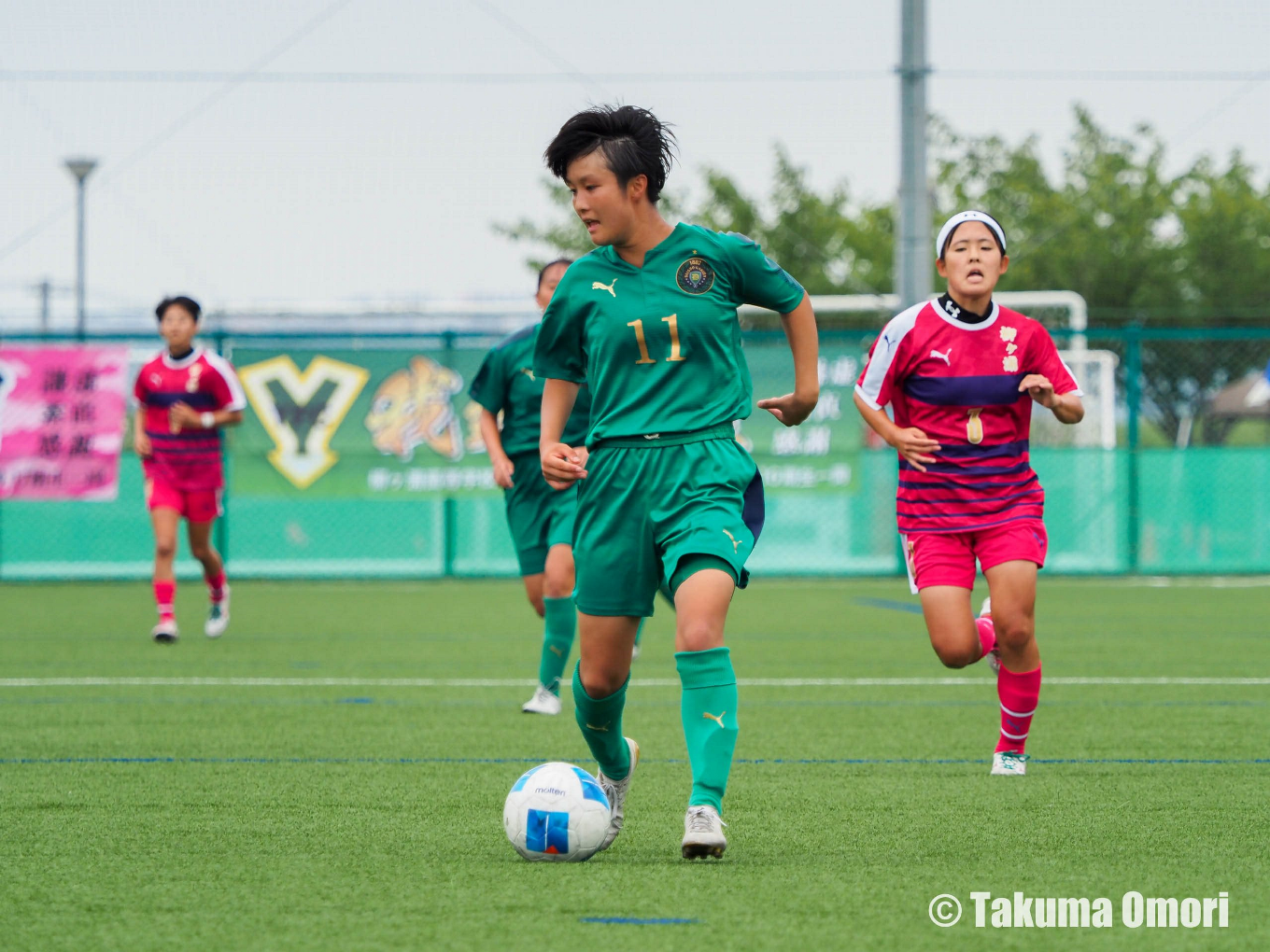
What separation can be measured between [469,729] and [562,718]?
1.63 feet

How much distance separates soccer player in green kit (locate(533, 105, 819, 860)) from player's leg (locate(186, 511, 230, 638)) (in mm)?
7012

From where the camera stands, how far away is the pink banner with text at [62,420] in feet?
51.8

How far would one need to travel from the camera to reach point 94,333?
53.1ft

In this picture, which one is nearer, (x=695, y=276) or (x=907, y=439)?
(x=695, y=276)

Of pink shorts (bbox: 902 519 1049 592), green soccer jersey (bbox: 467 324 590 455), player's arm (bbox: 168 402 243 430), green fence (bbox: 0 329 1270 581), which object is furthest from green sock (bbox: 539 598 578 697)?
green fence (bbox: 0 329 1270 581)

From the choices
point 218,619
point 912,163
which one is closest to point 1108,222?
point 912,163

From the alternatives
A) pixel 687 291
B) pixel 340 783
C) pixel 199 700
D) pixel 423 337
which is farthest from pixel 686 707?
pixel 423 337

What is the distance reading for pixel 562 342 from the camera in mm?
4465

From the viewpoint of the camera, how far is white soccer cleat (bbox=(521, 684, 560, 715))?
24.0ft

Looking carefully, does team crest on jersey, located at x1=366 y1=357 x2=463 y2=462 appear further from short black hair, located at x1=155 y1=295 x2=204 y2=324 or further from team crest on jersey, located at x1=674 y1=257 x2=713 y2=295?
team crest on jersey, located at x1=674 y1=257 x2=713 y2=295

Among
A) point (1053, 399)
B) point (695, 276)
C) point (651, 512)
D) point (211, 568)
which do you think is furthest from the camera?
point (211, 568)

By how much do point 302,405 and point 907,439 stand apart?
11209mm

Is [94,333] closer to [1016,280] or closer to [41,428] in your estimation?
[41,428]

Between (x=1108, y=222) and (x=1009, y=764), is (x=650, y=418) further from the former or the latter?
(x=1108, y=222)
